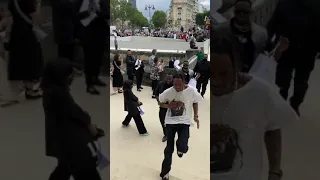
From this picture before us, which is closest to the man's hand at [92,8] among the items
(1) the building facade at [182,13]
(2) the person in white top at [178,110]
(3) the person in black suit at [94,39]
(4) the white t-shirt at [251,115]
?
(3) the person in black suit at [94,39]

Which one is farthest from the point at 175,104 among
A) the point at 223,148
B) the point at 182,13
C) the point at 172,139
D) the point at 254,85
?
the point at 182,13

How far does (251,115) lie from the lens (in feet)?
9.31

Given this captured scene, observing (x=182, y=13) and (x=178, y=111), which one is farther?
(x=182, y=13)

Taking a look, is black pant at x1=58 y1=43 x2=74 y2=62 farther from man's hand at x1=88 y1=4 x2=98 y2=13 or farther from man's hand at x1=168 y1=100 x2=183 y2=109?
man's hand at x1=168 y1=100 x2=183 y2=109

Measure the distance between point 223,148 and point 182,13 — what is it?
6145cm

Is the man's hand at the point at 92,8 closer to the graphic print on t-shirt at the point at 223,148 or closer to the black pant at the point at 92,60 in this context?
the black pant at the point at 92,60

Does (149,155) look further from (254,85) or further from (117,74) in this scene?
(117,74)

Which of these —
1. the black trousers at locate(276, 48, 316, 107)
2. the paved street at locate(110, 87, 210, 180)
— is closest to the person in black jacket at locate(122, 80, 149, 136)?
the paved street at locate(110, 87, 210, 180)

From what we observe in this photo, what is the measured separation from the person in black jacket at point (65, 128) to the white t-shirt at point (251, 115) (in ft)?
3.12

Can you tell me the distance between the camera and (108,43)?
9.55 feet

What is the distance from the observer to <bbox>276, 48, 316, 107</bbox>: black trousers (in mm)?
2730

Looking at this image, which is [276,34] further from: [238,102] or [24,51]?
[24,51]

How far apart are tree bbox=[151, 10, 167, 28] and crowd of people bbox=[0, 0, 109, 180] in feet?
212

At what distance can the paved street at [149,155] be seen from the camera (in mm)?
4918
